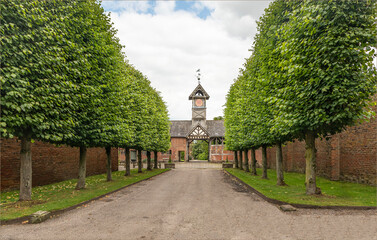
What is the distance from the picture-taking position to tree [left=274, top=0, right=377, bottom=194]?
8.52 metres

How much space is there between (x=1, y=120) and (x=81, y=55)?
482 cm

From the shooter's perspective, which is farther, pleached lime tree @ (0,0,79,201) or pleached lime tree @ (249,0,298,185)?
pleached lime tree @ (249,0,298,185)

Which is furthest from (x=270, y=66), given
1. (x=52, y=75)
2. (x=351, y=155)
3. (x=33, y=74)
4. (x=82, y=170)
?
(x=82, y=170)

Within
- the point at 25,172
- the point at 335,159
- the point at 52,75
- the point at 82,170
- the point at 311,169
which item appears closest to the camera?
the point at 52,75

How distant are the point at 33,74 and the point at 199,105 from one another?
150ft

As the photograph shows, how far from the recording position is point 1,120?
7.27m

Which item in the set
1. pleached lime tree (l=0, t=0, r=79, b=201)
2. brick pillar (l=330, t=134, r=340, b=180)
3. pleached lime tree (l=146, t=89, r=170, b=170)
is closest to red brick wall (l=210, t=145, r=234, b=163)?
pleached lime tree (l=146, t=89, r=170, b=170)

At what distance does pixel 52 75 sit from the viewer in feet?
29.1

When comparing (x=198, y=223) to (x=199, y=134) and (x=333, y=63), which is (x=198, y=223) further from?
(x=199, y=134)

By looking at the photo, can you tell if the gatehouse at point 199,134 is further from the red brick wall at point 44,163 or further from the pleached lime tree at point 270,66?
the pleached lime tree at point 270,66

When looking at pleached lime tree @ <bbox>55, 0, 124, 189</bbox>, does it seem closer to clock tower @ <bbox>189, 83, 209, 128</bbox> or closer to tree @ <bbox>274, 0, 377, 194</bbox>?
tree @ <bbox>274, 0, 377, 194</bbox>

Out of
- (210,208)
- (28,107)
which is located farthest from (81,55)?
(210,208)

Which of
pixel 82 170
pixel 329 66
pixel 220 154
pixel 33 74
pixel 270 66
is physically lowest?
pixel 220 154

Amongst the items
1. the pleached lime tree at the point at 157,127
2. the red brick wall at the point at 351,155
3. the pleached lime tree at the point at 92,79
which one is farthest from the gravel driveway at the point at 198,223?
the pleached lime tree at the point at 157,127
